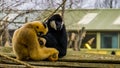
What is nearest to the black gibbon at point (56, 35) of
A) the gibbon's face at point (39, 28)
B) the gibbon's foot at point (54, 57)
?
the gibbon's foot at point (54, 57)

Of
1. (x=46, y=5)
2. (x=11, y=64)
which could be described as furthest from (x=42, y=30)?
(x=46, y=5)

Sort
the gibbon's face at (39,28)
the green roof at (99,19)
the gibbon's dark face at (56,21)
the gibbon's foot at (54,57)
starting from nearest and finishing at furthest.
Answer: the gibbon's face at (39,28), the gibbon's foot at (54,57), the gibbon's dark face at (56,21), the green roof at (99,19)

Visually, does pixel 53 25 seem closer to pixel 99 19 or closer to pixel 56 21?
pixel 56 21

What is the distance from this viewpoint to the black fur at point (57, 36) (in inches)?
154

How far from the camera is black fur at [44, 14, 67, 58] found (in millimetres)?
3914

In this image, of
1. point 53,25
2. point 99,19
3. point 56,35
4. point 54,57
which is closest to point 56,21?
point 53,25

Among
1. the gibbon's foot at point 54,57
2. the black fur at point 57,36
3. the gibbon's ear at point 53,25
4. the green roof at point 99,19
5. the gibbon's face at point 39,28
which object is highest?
the gibbon's face at point 39,28

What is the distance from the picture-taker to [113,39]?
681 inches

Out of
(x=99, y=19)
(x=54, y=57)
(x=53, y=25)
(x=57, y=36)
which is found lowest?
(x=99, y=19)

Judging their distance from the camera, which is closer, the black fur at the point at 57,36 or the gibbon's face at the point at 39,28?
the gibbon's face at the point at 39,28

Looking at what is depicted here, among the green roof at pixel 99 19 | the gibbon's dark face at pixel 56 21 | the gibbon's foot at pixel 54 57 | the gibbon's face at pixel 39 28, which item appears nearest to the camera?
the gibbon's face at pixel 39 28

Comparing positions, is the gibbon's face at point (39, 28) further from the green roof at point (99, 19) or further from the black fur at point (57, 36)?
the green roof at point (99, 19)

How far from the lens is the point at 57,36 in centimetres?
407

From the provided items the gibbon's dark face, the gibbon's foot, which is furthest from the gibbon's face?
the gibbon's dark face
